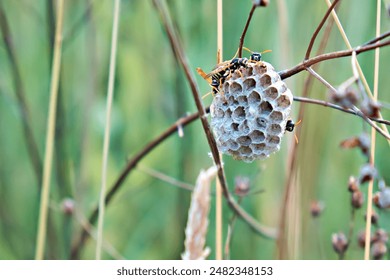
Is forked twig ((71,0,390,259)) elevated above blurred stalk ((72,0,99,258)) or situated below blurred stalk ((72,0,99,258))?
below

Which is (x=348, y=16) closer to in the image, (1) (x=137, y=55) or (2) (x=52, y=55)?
(1) (x=137, y=55)

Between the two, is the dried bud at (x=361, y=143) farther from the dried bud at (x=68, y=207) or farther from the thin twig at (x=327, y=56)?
the dried bud at (x=68, y=207)

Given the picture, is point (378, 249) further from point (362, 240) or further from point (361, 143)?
point (361, 143)

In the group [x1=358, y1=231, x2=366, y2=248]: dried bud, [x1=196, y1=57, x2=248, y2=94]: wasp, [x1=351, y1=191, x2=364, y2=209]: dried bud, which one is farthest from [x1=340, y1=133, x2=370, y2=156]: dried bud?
[x1=358, y1=231, x2=366, y2=248]: dried bud

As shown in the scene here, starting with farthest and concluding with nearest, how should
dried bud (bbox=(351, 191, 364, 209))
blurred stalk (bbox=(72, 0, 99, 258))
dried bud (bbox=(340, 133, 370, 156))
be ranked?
blurred stalk (bbox=(72, 0, 99, 258)) < dried bud (bbox=(351, 191, 364, 209)) < dried bud (bbox=(340, 133, 370, 156))

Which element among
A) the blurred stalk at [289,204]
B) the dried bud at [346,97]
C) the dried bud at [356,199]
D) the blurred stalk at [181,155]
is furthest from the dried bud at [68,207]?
the dried bud at [346,97]

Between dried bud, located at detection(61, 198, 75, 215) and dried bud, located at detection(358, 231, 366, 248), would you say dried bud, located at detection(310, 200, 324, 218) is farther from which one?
dried bud, located at detection(61, 198, 75, 215)

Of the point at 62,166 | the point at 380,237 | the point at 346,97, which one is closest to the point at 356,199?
the point at 380,237
